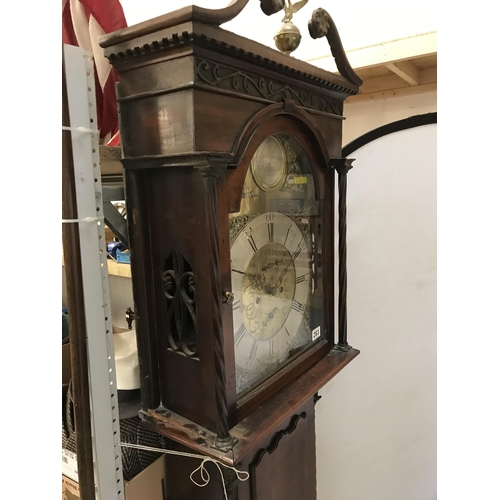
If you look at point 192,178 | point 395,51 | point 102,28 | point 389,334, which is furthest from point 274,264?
point 389,334

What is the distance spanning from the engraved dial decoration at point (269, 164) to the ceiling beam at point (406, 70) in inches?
19.4

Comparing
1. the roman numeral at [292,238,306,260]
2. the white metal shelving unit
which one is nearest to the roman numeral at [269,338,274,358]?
the roman numeral at [292,238,306,260]

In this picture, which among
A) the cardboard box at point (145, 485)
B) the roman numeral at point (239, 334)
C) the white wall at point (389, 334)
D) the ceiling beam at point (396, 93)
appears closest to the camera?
the roman numeral at point (239, 334)

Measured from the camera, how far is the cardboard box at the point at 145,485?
81 centimetres

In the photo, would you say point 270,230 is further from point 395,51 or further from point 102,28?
point 395,51

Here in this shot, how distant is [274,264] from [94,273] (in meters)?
0.33

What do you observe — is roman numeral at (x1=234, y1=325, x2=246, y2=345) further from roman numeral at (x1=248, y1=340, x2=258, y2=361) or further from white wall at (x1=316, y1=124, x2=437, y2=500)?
white wall at (x1=316, y1=124, x2=437, y2=500)

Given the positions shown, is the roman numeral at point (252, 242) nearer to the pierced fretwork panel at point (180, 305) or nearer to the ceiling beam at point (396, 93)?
the pierced fretwork panel at point (180, 305)

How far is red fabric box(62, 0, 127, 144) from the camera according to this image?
Answer: 30.1 inches

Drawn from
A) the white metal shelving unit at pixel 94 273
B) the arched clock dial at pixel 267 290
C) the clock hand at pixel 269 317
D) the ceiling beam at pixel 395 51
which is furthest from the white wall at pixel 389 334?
the white metal shelving unit at pixel 94 273

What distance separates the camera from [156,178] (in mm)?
664

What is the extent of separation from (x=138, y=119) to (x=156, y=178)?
0.09 metres

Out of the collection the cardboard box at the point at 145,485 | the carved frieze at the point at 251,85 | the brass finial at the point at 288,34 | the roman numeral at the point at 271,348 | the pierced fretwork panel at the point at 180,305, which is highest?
the brass finial at the point at 288,34
